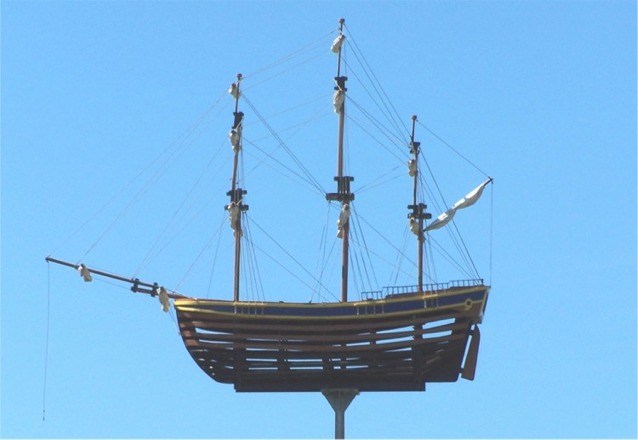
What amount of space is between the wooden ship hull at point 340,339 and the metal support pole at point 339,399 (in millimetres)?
226

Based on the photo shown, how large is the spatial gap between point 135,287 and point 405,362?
9750 mm

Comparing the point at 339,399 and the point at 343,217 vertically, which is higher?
the point at 343,217

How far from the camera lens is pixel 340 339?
8175 cm

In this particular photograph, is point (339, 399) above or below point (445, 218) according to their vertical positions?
below

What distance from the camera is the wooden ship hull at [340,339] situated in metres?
81.9

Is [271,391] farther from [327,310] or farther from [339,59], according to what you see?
[339,59]

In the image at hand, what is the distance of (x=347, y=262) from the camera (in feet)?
280

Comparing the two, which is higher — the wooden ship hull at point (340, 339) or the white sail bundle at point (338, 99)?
the white sail bundle at point (338, 99)

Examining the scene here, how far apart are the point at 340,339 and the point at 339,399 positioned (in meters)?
2.49

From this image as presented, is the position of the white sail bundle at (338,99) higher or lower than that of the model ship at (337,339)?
higher

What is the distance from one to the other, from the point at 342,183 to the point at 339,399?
25.2ft

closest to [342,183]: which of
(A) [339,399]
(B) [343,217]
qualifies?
(B) [343,217]

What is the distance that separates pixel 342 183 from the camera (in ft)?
281

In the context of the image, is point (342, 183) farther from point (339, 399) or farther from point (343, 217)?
point (339, 399)
